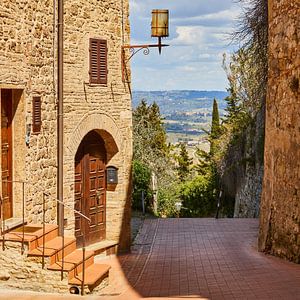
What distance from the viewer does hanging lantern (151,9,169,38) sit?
1295cm

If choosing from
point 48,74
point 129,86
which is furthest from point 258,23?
point 48,74

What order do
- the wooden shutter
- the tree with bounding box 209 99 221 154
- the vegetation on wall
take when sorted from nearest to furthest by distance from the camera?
1. the wooden shutter
2. the vegetation on wall
3. the tree with bounding box 209 99 221 154

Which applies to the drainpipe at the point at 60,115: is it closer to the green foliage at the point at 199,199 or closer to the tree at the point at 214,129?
the green foliage at the point at 199,199

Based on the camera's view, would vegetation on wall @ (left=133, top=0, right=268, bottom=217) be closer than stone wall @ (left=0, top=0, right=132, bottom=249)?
No

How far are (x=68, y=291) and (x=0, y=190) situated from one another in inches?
82.4

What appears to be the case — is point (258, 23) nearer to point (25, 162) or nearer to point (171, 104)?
point (25, 162)

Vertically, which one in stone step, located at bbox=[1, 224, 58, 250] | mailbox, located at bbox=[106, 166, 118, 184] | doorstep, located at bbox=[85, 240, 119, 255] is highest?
mailbox, located at bbox=[106, 166, 118, 184]

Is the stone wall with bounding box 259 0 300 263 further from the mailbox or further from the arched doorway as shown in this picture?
the arched doorway

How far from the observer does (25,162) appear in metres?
9.84

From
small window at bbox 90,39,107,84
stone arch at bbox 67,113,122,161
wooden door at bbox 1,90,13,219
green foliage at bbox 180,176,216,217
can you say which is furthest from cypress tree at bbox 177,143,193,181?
wooden door at bbox 1,90,13,219

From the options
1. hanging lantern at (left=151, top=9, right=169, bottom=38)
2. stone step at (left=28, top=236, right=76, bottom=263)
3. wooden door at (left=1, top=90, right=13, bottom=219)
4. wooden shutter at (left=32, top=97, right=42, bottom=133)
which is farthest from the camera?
hanging lantern at (left=151, top=9, right=169, bottom=38)

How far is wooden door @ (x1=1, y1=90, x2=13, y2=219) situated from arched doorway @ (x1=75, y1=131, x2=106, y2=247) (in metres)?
2.74

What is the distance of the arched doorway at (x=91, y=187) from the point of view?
12.5 metres

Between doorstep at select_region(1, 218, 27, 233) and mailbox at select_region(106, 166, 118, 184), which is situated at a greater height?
mailbox at select_region(106, 166, 118, 184)
